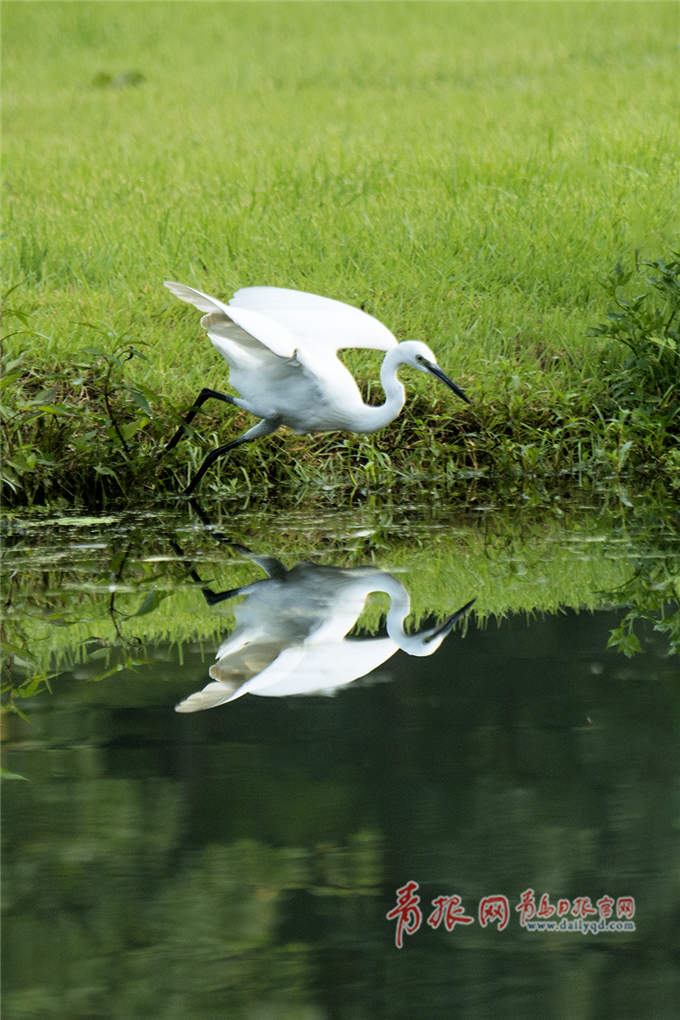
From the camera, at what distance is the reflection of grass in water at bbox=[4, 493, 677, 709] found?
4477 mm

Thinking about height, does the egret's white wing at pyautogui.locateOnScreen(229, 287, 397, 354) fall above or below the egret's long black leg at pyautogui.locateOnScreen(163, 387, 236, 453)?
above

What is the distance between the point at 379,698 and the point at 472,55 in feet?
37.5

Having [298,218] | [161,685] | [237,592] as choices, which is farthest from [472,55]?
[161,685]

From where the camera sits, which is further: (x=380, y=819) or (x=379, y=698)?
(x=379, y=698)

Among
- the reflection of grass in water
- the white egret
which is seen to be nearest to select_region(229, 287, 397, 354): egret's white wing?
the white egret

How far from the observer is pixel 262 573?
5160 millimetres

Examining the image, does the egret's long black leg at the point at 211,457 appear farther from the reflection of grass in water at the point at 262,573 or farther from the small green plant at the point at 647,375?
the small green plant at the point at 647,375

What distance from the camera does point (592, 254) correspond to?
7.95 meters

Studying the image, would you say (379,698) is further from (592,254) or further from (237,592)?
(592,254)

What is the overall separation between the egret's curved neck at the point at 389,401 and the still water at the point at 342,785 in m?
0.60

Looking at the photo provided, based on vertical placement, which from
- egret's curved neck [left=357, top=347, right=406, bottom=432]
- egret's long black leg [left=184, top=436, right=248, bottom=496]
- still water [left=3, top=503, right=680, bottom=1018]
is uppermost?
egret's curved neck [left=357, top=347, right=406, bottom=432]

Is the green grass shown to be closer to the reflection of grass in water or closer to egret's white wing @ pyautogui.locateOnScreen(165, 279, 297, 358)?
the reflection of grass in water

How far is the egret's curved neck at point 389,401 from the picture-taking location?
220 inches

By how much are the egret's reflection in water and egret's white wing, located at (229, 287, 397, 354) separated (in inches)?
38.9
